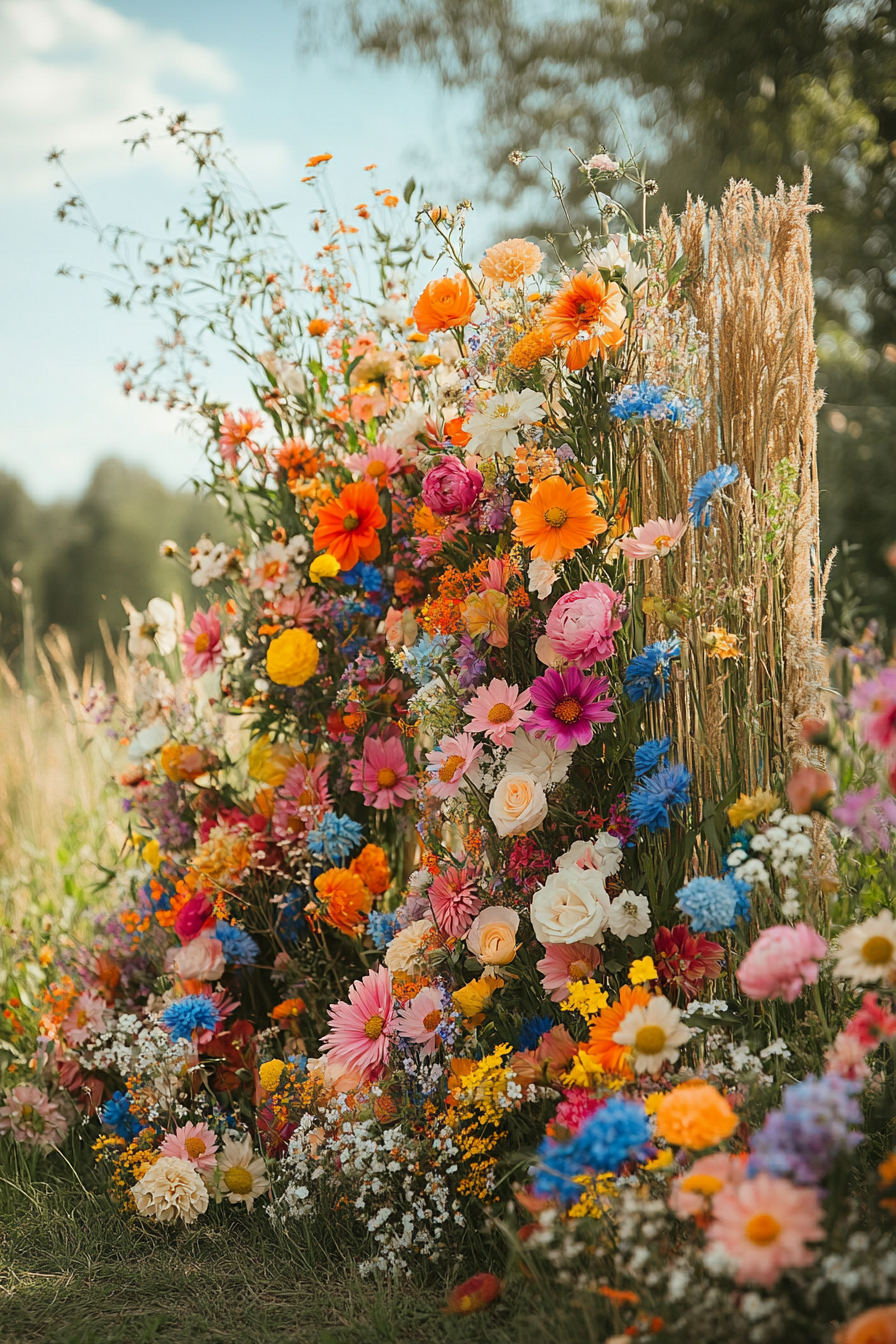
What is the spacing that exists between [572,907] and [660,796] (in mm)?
256

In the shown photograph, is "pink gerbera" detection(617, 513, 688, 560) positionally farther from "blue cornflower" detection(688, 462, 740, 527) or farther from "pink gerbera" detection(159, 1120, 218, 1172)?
"pink gerbera" detection(159, 1120, 218, 1172)

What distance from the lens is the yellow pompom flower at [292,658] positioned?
7.89 feet

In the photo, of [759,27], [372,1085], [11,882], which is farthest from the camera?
[759,27]

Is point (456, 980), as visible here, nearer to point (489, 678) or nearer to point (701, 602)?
point (489, 678)

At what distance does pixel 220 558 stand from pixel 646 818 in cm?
149

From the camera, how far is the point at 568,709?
1.84 meters

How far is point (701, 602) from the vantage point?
196 cm

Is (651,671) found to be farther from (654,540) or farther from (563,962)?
(563,962)

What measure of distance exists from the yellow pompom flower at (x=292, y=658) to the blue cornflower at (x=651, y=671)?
0.85m

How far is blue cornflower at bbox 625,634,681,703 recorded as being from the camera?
6.00ft

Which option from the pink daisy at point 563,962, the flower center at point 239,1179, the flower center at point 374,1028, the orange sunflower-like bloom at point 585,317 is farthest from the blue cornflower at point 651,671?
the flower center at point 239,1179

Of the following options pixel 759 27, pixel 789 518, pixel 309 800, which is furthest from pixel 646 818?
pixel 759 27

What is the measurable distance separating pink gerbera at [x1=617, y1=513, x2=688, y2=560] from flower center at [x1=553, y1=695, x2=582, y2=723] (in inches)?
11.5

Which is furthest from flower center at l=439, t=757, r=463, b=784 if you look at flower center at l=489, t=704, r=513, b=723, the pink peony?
the pink peony
